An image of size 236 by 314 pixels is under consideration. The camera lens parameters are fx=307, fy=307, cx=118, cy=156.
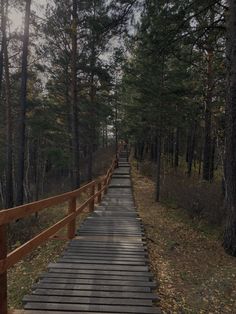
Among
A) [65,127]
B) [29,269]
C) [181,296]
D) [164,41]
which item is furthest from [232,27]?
[65,127]

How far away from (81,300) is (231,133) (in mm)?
5414

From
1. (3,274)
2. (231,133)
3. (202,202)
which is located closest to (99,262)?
(3,274)

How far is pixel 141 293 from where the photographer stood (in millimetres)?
4988

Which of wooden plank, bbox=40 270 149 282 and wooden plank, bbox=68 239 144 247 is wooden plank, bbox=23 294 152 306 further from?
wooden plank, bbox=68 239 144 247

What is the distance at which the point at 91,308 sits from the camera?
14.5ft

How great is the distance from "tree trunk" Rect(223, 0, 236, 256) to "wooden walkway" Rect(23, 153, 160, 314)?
2.30 meters

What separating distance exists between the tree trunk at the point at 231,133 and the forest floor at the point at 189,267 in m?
0.66

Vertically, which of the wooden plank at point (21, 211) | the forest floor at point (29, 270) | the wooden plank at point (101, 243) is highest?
the wooden plank at point (21, 211)

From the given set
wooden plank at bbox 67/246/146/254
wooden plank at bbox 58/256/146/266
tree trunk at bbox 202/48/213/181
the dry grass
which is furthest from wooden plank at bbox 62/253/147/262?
tree trunk at bbox 202/48/213/181

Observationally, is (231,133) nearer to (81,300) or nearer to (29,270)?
(81,300)

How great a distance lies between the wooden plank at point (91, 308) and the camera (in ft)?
14.3

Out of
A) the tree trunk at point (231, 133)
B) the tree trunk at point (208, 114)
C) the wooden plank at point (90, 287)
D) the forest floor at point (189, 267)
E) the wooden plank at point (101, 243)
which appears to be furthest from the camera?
the tree trunk at point (208, 114)

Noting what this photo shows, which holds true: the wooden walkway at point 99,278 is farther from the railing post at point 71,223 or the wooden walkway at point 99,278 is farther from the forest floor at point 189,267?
the forest floor at point 189,267

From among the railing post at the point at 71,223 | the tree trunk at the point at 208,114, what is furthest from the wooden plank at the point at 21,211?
the tree trunk at the point at 208,114
